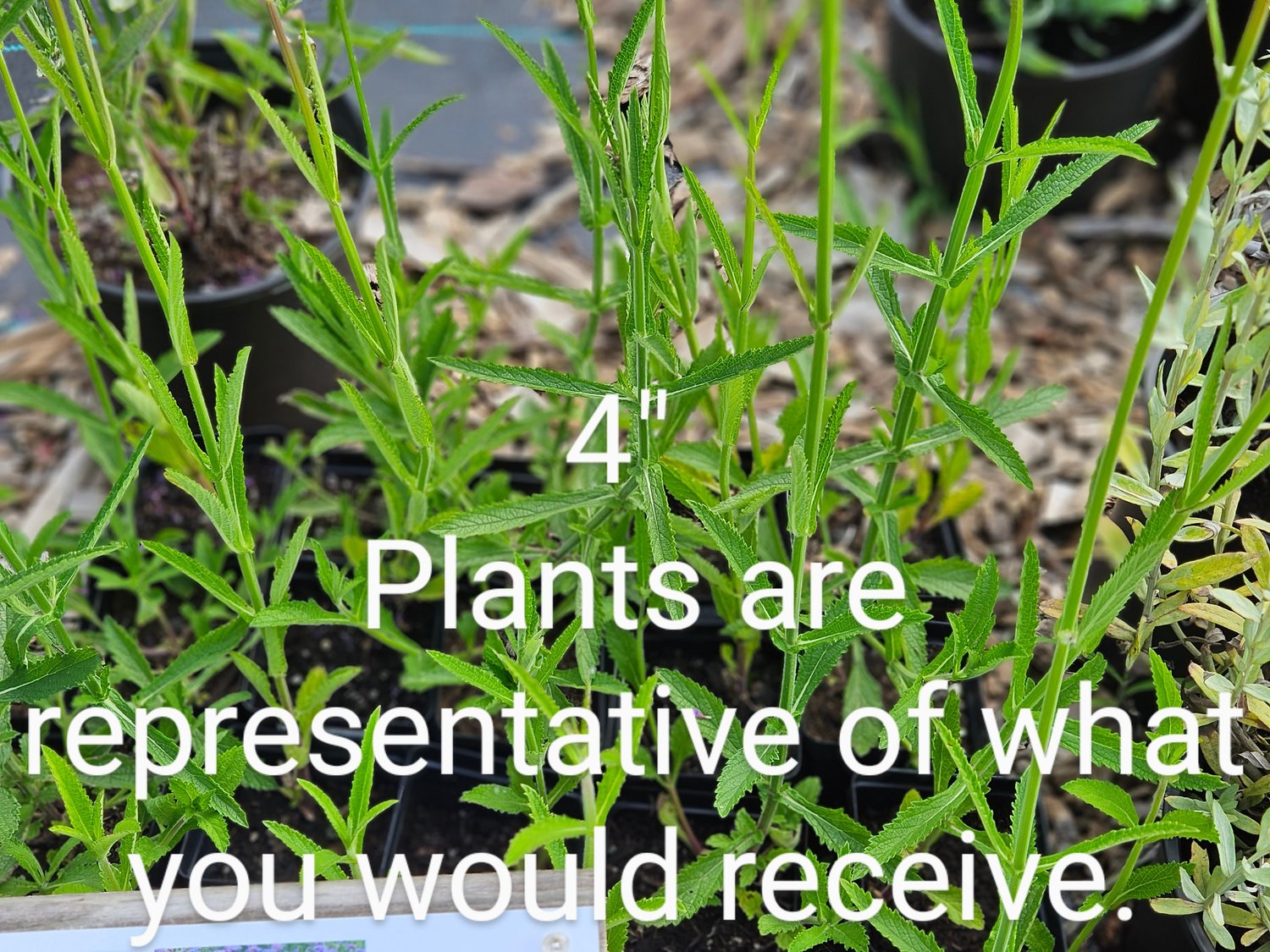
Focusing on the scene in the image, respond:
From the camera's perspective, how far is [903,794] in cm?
134

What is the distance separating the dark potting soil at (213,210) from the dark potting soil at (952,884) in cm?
108

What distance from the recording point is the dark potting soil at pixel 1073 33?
219cm

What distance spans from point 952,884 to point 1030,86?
137 centimetres

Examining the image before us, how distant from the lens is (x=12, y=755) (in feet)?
3.95

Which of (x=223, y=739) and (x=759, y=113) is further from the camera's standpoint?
(x=223, y=739)

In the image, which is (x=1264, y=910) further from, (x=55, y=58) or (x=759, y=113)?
(x=55, y=58)

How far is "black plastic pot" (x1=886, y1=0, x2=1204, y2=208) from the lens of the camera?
208cm

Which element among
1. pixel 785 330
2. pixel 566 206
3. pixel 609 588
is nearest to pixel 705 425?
pixel 785 330

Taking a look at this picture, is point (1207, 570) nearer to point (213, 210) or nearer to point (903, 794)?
point (903, 794)

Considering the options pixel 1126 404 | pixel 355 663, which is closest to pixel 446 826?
pixel 355 663

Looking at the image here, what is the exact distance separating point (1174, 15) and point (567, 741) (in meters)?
1.85

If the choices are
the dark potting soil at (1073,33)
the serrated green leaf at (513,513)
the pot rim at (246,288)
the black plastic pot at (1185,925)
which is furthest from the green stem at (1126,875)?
the dark potting soil at (1073,33)

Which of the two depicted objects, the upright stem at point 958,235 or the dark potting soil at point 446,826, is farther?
the dark potting soil at point 446,826

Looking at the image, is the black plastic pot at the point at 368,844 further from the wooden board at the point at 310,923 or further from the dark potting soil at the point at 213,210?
the dark potting soil at the point at 213,210
